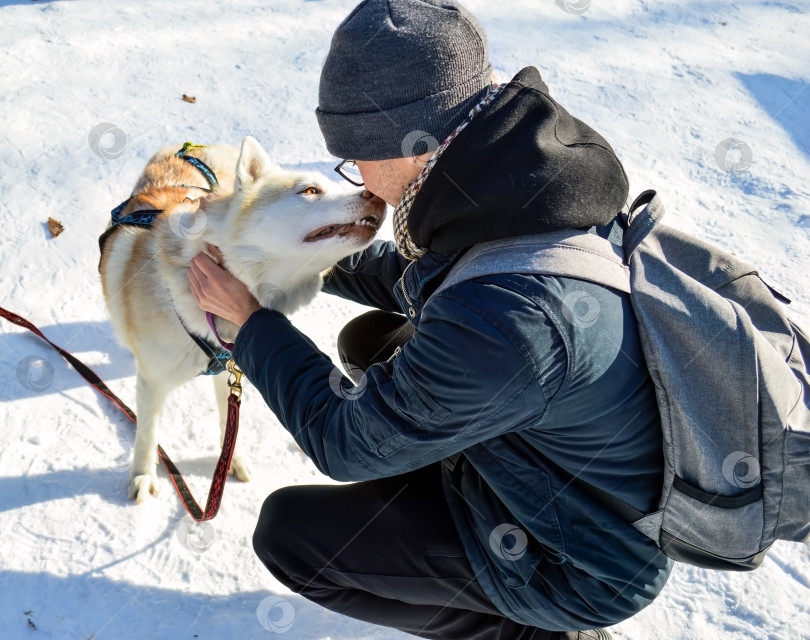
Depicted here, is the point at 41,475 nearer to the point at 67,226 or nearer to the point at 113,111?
the point at 67,226

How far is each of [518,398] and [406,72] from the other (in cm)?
69

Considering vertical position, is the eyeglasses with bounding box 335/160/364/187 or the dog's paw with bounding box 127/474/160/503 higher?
the eyeglasses with bounding box 335/160/364/187

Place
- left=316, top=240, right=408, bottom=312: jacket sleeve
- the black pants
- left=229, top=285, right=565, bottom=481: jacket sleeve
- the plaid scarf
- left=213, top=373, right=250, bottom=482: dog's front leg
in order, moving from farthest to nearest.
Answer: left=213, top=373, right=250, bottom=482: dog's front leg
left=316, top=240, right=408, bottom=312: jacket sleeve
the black pants
the plaid scarf
left=229, top=285, right=565, bottom=481: jacket sleeve

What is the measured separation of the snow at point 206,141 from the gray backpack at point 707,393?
0.92m

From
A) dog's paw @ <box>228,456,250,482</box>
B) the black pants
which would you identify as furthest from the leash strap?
the black pants

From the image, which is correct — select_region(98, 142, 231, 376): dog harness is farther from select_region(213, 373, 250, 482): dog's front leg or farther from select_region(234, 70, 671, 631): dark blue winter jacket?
select_region(234, 70, 671, 631): dark blue winter jacket

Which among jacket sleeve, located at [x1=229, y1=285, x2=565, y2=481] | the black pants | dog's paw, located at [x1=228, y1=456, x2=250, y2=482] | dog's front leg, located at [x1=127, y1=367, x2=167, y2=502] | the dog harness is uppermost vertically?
jacket sleeve, located at [x1=229, y1=285, x2=565, y2=481]

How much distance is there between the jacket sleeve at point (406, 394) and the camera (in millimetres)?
1158

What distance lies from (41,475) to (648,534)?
191cm

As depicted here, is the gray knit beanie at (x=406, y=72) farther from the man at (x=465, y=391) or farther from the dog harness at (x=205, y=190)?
the dog harness at (x=205, y=190)

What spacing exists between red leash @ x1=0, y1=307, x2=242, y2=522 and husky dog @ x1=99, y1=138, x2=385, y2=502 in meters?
0.10

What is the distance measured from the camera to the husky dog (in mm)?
1769

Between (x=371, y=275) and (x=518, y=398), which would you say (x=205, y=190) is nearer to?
(x=371, y=275)

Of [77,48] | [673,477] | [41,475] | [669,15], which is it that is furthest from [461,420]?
[669,15]
